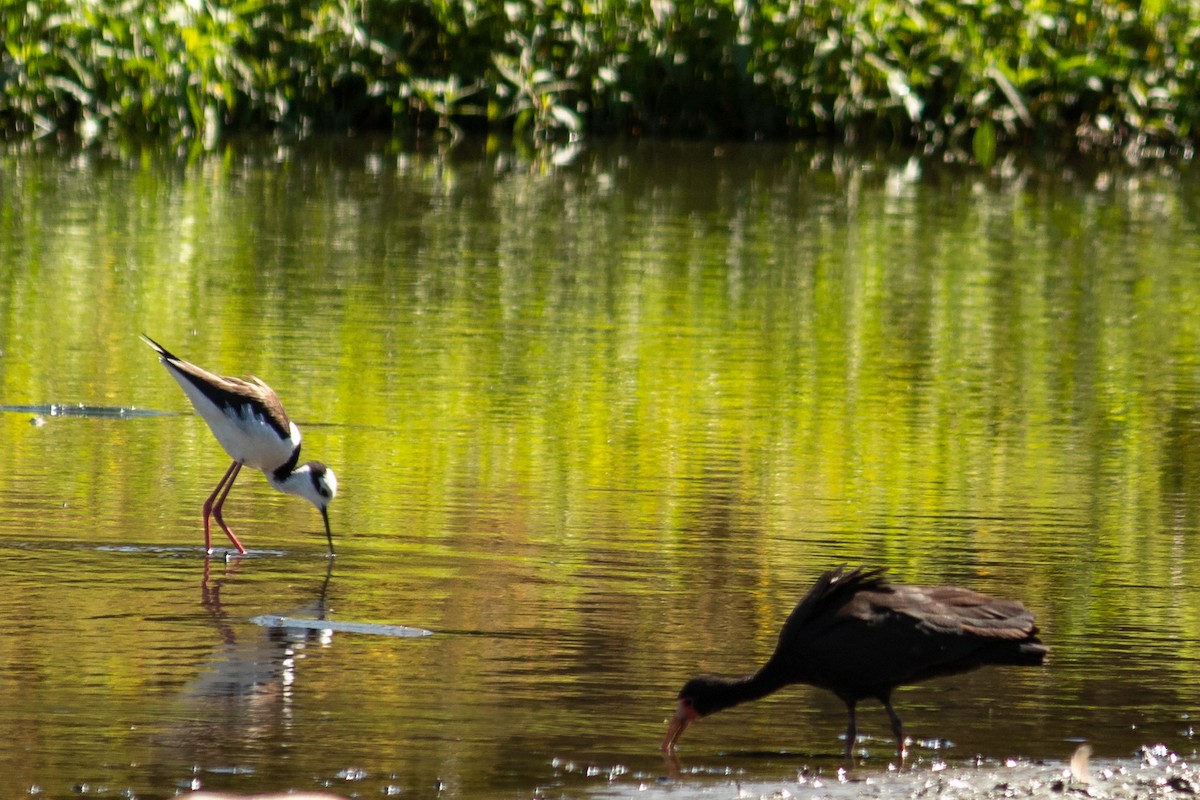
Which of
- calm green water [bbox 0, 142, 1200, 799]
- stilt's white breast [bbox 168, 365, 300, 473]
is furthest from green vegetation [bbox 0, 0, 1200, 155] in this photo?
stilt's white breast [bbox 168, 365, 300, 473]

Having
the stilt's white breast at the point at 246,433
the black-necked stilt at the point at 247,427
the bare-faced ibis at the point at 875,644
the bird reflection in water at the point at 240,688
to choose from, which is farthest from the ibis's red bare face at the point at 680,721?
the stilt's white breast at the point at 246,433

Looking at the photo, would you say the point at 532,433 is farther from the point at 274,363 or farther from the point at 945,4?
the point at 945,4

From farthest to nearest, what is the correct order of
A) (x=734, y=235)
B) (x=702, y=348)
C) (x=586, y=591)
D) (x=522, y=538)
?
(x=734, y=235) → (x=702, y=348) → (x=522, y=538) → (x=586, y=591)

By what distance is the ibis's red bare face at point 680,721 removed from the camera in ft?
19.7

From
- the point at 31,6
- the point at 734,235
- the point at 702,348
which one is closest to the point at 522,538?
the point at 702,348

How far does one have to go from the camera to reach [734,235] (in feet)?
63.3

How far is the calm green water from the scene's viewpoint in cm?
630

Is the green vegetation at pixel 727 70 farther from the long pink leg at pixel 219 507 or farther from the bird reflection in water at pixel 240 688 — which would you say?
the bird reflection in water at pixel 240 688

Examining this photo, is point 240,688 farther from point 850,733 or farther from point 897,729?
point 897,729

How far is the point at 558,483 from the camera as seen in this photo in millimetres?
9672

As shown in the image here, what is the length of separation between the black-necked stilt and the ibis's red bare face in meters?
2.86

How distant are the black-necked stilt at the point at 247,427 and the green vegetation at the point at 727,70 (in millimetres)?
18624

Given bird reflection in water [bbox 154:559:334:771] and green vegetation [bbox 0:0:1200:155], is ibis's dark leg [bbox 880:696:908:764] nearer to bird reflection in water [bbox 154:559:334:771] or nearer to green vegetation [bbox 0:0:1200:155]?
bird reflection in water [bbox 154:559:334:771]

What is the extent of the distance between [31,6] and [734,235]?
1025 cm
